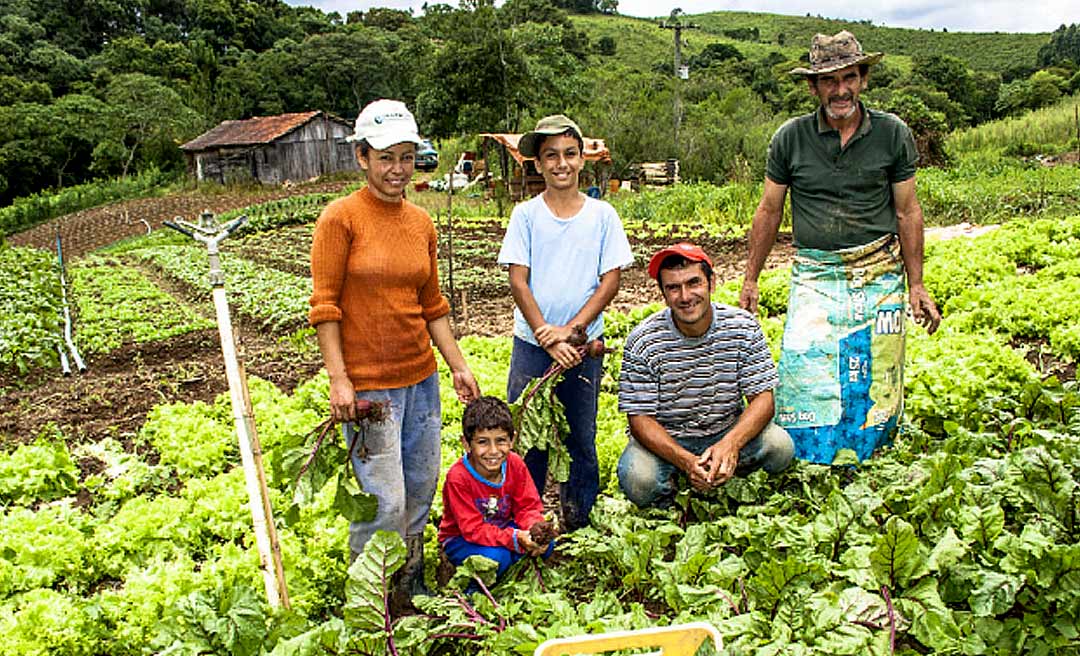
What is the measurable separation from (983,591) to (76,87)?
55.2 m

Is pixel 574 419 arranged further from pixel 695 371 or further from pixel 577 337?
pixel 695 371

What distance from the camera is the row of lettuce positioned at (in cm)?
248

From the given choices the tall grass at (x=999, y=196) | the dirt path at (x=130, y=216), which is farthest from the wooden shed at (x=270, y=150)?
the tall grass at (x=999, y=196)

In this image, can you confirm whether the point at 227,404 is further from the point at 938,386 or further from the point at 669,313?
the point at 938,386

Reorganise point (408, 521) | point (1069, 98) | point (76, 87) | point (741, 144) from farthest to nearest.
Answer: point (76, 87), point (1069, 98), point (741, 144), point (408, 521)

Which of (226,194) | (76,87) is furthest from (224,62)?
(226,194)

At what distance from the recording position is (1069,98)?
106 feet

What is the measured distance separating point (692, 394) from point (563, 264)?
82 centimetres

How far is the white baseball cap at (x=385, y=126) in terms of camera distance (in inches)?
120

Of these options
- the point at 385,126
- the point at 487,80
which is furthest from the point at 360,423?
the point at 487,80

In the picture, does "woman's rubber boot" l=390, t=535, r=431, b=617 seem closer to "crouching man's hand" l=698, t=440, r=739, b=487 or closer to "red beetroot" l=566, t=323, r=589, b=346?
"red beetroot" l=566, t=323, r=589, b=346

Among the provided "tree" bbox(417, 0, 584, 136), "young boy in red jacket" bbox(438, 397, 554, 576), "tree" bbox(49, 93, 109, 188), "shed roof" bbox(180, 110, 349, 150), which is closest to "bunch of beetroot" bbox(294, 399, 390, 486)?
"young boy in red jacket" bbox(438, 397, 554, 576)

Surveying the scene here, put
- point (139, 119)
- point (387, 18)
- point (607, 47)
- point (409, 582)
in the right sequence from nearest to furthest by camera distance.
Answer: point (409, 582) → point (139, 119) → point (607, 47) → point (387, 18)

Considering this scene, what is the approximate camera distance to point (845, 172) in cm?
386
